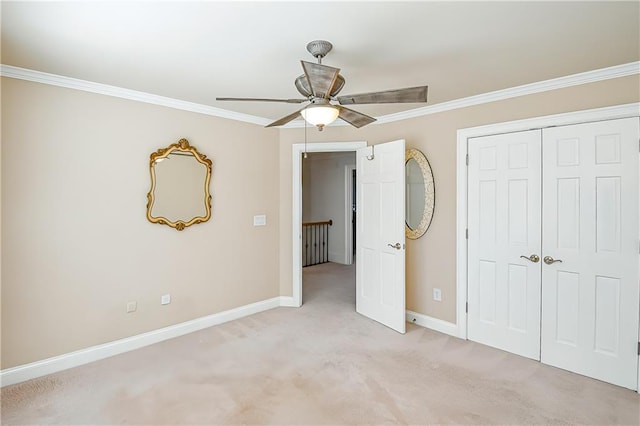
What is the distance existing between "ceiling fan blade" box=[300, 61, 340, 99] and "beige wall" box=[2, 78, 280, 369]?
218cm

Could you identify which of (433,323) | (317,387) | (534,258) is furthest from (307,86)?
(433,323)

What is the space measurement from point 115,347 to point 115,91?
236cm

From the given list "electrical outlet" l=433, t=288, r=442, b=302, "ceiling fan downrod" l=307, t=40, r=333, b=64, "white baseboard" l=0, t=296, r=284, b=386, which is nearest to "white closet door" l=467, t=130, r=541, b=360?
"electrical outlet" l=433, t=288, r=442, b=302

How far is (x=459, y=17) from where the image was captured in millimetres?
1956

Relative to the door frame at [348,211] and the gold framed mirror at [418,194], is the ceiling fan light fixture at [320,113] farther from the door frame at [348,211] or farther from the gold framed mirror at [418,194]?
the door frame at [348,211]

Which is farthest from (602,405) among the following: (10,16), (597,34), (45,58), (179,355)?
(45,58)

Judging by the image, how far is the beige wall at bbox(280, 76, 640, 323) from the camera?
10.2 ft

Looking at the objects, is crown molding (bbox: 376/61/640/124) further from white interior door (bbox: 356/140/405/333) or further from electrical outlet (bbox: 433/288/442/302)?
electrical outlet (bbox: 433/288/442/302)

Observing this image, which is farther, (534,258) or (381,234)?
(381,234)

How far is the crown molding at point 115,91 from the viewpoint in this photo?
106 inches

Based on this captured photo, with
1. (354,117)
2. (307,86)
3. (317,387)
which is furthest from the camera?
(317,387)

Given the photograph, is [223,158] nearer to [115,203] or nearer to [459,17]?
[115,203]

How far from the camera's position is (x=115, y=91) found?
317 centimetres

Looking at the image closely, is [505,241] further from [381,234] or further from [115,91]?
[115,91]
